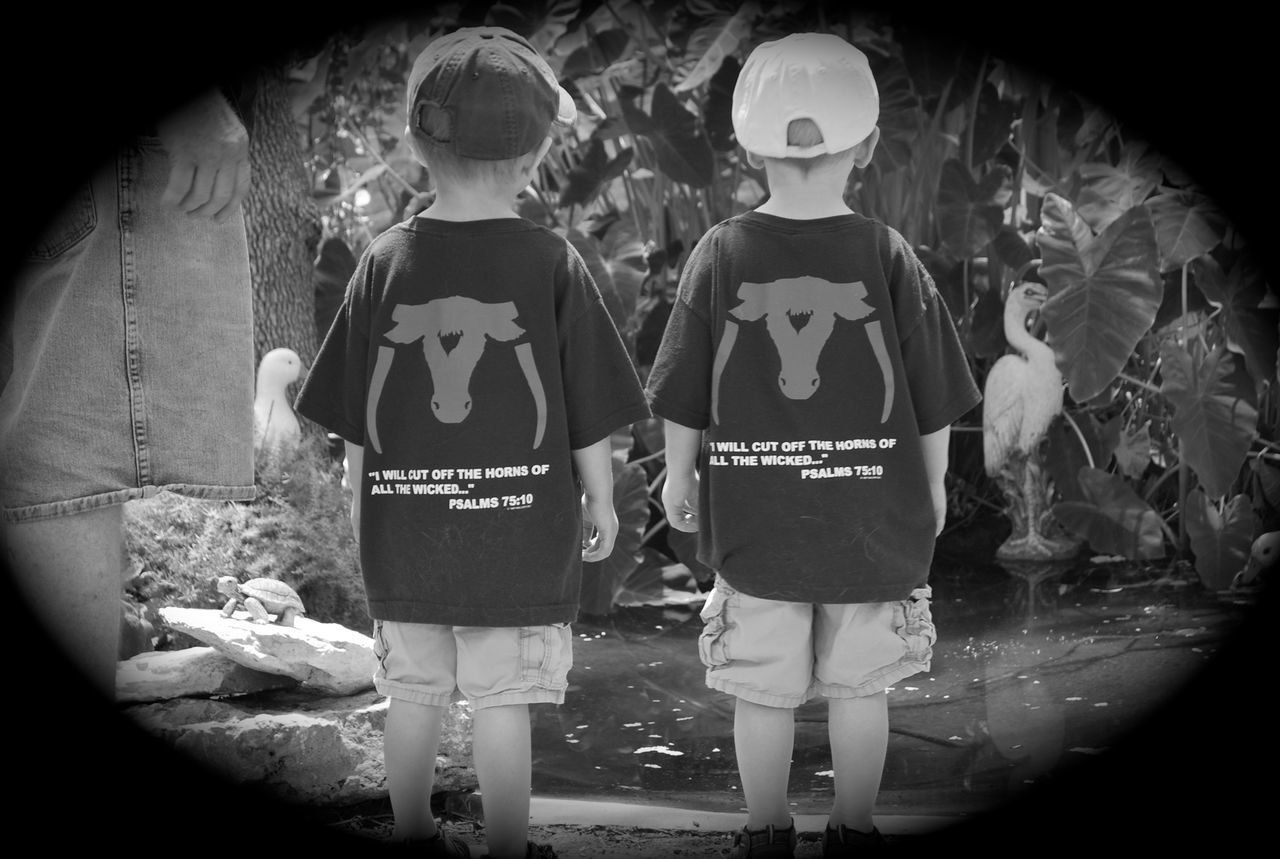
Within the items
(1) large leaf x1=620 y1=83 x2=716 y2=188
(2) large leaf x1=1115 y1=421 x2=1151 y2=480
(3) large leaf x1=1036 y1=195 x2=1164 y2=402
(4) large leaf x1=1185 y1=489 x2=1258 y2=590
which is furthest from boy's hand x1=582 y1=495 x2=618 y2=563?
(2) large leaf x1=1115 y1=421 x2=1151 y2=480

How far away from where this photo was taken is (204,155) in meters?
2.04

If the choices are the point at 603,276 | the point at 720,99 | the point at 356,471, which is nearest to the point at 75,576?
the point at 356,471

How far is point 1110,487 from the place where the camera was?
4.18m

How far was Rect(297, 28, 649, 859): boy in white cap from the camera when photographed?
1.98 meters

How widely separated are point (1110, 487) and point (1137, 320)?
0.65 m

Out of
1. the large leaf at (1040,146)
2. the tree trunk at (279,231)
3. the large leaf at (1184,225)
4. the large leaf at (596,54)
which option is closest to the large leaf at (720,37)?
the large leaf at (596,54)

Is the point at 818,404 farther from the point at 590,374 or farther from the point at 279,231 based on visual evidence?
Result: the point at 279,231

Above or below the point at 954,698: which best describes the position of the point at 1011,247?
above

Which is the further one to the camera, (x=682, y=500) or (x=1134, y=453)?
(x=1134, y=453)

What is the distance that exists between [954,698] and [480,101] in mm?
1846

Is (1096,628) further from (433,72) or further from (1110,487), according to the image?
(433,72)

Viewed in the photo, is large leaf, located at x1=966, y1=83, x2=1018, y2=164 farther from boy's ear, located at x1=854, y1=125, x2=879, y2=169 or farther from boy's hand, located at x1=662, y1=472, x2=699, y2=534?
boy's hand, located at x1=662, y1=472, x2=699, y2=534

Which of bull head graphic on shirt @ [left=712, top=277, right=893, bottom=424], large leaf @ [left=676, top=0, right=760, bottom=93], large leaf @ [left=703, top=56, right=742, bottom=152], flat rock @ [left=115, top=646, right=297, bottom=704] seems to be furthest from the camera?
large leaf @ [left=703, top=56, right=742, bottom=152]

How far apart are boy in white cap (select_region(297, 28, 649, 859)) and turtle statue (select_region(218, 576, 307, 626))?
83 centimetres
